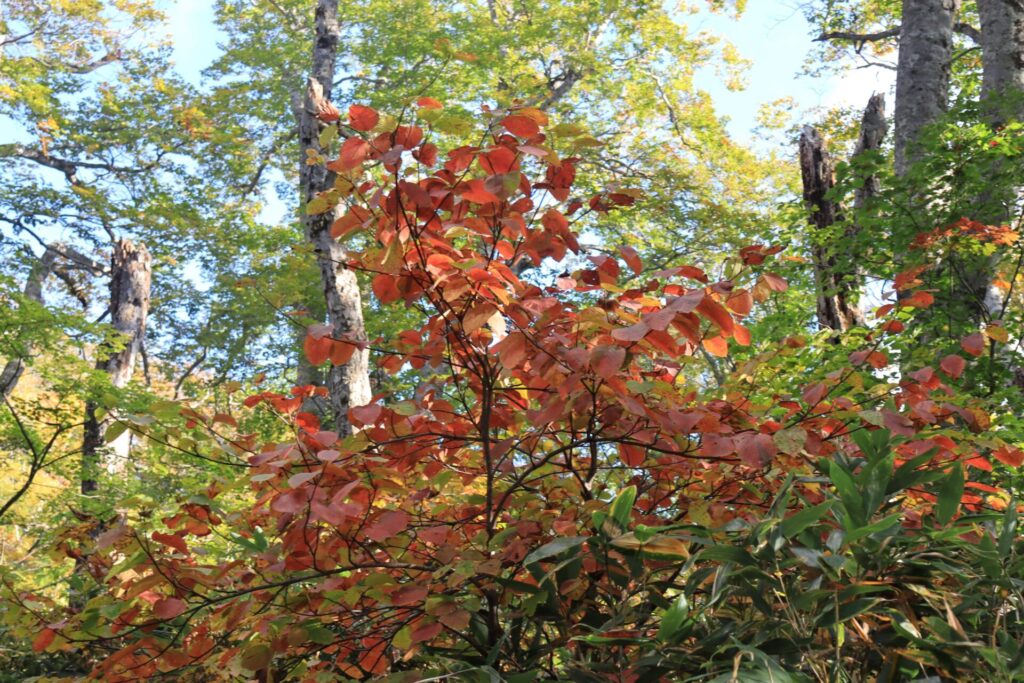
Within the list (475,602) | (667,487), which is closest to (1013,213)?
(667,487)

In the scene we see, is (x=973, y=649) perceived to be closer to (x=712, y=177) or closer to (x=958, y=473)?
(x=958, y=473)

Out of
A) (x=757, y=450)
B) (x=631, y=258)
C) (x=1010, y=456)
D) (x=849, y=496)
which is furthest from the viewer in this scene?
(x=1010, y=456)

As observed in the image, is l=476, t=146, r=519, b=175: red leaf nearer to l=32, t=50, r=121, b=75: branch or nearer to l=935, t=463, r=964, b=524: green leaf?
l=935, t=463, r=964, b=524: green leaf

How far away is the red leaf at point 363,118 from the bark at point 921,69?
5.86 meters

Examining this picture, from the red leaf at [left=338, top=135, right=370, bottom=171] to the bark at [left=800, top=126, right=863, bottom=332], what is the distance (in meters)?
5.33

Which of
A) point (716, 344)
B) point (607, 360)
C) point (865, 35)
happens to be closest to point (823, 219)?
point (716, 344)

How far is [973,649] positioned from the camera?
139 centimetres

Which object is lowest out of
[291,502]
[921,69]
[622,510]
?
[622,510]

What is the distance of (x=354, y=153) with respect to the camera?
193 cm

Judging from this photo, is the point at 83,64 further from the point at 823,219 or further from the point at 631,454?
the point at 631,454

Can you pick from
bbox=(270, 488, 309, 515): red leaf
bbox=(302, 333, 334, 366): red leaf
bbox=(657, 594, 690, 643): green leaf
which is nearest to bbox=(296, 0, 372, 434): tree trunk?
bbox=(302, 333, 334, 366): red leaf

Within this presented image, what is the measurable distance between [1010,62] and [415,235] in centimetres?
695

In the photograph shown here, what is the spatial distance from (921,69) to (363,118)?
634 cm

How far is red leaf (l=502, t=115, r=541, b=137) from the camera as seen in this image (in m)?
1.92
